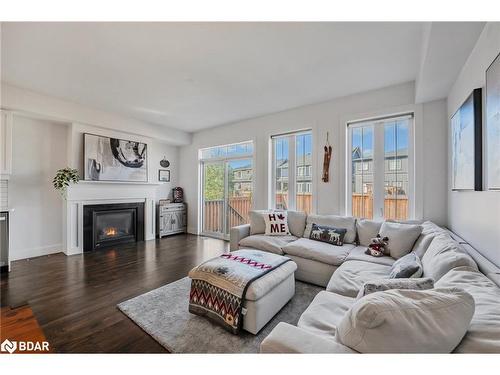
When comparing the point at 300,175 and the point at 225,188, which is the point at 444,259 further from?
the point at 225,188

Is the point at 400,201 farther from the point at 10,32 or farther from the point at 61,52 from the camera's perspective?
the point at 10,32

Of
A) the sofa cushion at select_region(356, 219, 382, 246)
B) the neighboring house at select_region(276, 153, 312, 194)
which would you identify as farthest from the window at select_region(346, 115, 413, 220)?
the neighboring house at select_region(276, 153, 312, 194)

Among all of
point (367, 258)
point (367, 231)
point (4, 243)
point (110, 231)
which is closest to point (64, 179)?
point (4, 243)

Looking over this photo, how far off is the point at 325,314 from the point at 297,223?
7.24ft

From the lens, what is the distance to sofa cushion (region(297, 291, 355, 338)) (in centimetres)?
121

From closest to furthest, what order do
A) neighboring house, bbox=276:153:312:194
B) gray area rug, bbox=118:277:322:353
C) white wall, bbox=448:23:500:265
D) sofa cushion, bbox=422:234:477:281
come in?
sofa cushion, bbox=422:234:477:281 < white wall, bbox=448:23:500:265 < gray area rug, bbox=118:277:322:353 < neighboring house, bbox=276:153:312:194

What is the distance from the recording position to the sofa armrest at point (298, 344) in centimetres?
87

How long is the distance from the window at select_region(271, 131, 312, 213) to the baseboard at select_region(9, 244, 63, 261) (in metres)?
4.11

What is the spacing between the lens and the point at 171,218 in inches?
216

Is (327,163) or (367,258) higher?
(327,163)

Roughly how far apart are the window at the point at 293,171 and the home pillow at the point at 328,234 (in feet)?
2.33

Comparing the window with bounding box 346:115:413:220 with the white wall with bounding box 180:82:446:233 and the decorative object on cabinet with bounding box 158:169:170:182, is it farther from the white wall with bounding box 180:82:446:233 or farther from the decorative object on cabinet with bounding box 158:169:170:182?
the decorative object on cabinet with bounding box 158:169:170:182

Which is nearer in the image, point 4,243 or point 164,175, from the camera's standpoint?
point 4,243
